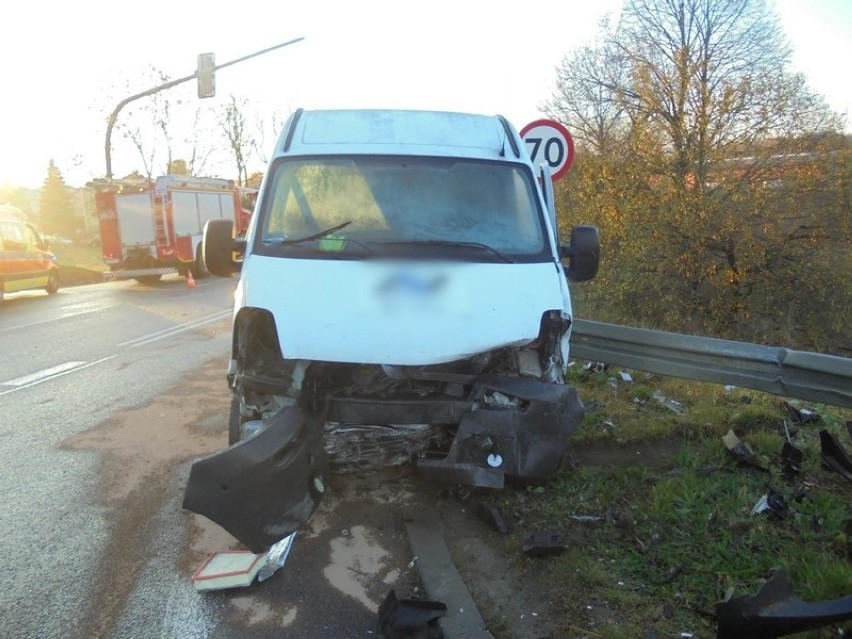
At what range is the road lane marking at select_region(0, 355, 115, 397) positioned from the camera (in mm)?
7738

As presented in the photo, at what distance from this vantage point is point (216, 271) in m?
5.09

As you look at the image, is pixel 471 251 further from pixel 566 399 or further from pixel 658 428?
pixel 658 428

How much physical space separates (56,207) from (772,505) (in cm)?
6564

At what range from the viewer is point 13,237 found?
16984 mm

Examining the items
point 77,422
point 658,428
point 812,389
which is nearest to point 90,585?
point 77,422

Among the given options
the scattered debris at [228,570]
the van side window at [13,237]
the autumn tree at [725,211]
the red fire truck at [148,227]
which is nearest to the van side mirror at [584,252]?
the scattered debris at [228,570]

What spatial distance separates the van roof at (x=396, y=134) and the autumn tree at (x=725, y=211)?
6.29 meters

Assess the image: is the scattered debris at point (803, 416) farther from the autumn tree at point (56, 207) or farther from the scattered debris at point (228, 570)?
the autumn tree at point (56, 207)

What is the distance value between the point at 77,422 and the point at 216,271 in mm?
2481

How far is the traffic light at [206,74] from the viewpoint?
19578mm

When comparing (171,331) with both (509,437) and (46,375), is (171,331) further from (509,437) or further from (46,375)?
(509,437)

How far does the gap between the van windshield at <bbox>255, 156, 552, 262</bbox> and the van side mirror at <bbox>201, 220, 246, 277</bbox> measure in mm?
508

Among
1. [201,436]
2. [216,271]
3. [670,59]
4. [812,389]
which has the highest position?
[670,59]

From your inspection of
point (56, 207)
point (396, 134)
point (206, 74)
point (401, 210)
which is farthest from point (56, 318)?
point (56, 207)
